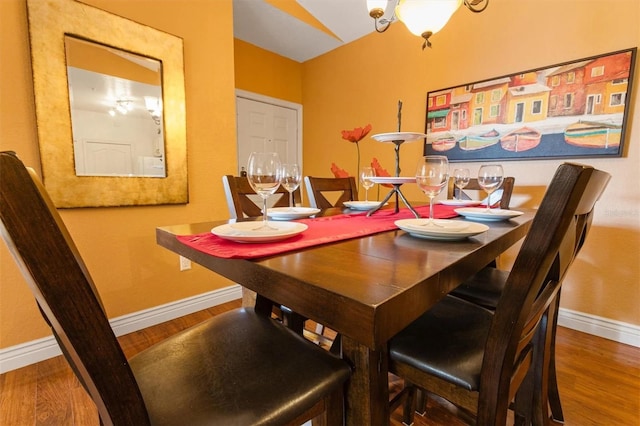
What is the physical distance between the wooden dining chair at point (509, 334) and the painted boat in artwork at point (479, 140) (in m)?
1.61

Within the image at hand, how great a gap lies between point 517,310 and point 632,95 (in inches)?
78.7

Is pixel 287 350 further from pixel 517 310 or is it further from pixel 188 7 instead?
pixel 188 7

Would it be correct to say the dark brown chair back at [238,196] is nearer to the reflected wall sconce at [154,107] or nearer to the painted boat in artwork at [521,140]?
the reflected wall sconce at [154,107]

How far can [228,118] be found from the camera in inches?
87.0

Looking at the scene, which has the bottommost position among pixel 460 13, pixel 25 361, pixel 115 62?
pixel 25 361

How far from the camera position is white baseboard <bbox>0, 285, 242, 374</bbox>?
1.44 m

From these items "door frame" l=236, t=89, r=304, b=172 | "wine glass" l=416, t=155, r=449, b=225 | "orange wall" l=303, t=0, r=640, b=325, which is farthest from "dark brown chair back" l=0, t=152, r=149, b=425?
"door frame" l=236, t=89, r=304, b=172

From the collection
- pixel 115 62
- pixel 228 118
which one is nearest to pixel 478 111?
pixel 228 118

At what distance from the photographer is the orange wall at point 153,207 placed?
140cm

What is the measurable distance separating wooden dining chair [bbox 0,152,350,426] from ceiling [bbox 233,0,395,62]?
2.68 meters

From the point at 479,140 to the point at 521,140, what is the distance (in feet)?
0.90

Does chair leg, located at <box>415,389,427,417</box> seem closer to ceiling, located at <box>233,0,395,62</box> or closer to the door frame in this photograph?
the door frame

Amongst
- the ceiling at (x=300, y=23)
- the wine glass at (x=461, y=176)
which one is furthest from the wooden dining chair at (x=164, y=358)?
the ceiling at (x=300, y=23)

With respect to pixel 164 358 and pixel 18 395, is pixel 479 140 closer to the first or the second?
pixel 164 358
